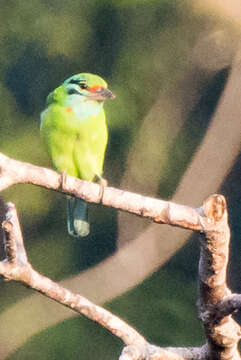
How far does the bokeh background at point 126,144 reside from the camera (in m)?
3.42

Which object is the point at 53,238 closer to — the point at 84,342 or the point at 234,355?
the point at 84,342

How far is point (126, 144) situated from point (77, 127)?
2.53ft

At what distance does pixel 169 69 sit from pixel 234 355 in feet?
6.70

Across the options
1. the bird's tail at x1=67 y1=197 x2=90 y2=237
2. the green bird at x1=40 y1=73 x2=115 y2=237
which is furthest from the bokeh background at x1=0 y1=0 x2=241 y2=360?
the green bird at x1=40 y1=73 x2=115 y2=237

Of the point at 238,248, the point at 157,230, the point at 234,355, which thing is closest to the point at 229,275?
the point at 238,248

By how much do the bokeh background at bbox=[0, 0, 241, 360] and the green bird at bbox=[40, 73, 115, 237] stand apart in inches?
23.8

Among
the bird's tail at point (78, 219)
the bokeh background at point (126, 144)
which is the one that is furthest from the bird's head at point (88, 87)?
the bokeh background at point (126, 144)

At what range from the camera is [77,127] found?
271cm

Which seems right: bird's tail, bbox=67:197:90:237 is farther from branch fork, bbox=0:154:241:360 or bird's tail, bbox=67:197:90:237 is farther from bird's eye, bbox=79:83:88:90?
branch fork, bbox=0:154:241:360

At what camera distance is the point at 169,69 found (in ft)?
12.6

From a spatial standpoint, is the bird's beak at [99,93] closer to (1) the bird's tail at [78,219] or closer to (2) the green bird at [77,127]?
(2) the green bird at [77,127]

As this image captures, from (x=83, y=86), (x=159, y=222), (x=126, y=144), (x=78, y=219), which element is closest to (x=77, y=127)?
(x=83, y=86)

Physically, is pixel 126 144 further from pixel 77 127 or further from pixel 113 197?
pixel 113 197

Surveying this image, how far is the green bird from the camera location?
267 centimetres
